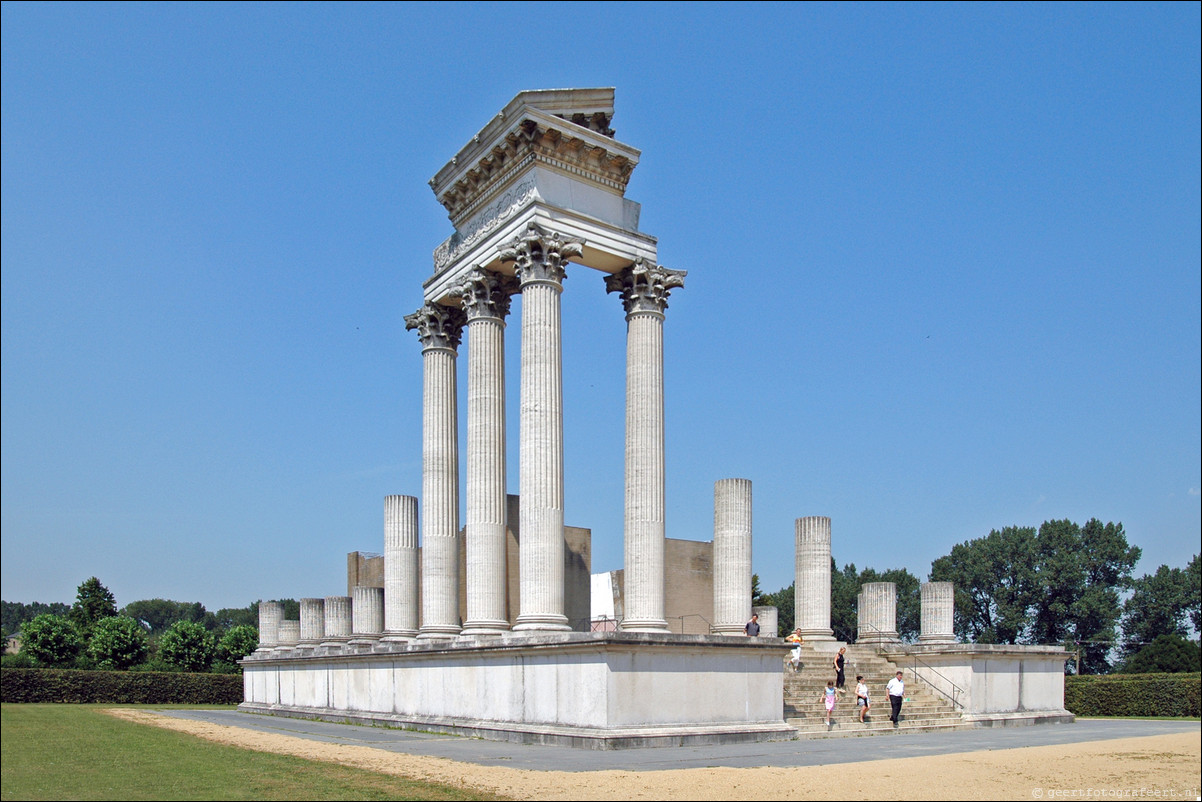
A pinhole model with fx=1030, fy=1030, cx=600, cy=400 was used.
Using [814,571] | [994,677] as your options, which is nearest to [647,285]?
[814,571]

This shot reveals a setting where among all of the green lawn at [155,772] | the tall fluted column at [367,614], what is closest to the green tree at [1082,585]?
the tall fluted column at [367,614]

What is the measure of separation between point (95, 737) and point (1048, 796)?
57.1 feet

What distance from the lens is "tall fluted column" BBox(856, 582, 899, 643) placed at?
3531 cm

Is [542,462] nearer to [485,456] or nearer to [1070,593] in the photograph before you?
[485,456]

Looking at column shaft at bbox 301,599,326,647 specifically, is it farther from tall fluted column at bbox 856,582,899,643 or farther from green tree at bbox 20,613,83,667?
green tree at bbox 20,613,83,667

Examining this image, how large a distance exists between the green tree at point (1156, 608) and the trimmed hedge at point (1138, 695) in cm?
4345

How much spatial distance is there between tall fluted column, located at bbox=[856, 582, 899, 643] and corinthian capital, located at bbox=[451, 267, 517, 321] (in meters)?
15.6

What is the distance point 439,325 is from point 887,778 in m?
22.2

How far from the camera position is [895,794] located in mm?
14680

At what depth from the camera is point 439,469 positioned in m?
33.4

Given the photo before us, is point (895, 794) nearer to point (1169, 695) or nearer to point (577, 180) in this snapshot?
point (577, 180)

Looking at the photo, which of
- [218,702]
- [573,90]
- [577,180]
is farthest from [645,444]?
[218,702]

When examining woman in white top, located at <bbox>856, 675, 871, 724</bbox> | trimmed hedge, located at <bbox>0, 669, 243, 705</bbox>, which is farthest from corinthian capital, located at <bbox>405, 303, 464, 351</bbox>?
trimmed hedge, located at <bbox>0, 669, 243, 705</bbox>

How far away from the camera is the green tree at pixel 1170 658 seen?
194 feet
